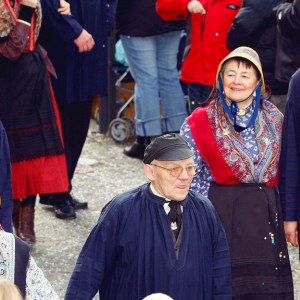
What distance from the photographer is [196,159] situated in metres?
5.05

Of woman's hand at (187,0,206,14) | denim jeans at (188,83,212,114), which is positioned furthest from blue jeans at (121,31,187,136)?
woman's hand at (187,0,206,14)

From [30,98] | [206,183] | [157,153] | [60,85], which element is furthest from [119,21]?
[157,153]

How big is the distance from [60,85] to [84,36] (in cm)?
51

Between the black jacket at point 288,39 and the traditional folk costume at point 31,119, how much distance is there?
167cm

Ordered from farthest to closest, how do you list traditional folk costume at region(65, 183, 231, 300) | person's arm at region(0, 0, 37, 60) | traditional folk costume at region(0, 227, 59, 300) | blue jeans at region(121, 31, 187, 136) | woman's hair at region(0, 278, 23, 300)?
blue jeans at region(121, 31, 187, 136) < person's arm at region(0, 0, 37, 60) < traditional folk costume at region(65, 183, 231, 300) < traditional folk costume at region(0, 227, 59, 300) < woman's hair at region(0, 278, 23, 300)

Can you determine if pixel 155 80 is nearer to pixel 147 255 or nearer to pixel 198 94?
pixel 198 94

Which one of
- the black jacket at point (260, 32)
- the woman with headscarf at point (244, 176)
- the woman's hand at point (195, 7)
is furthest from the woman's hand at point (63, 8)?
the woman with headscarf at point (244, 176)

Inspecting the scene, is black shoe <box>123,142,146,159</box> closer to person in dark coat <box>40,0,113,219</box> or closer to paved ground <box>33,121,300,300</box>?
paved ground <box>33,121,300,300</box>

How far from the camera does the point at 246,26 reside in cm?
683

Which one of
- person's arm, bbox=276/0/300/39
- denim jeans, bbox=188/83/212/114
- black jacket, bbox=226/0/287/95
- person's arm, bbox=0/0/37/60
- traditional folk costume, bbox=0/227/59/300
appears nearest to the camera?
traditional folk costume, bbox=0/227/59/300

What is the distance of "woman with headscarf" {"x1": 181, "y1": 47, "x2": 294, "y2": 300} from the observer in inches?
198

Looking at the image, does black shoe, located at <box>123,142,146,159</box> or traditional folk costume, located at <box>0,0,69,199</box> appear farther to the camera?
black shoe, located at <box>123,142,146,159</box>

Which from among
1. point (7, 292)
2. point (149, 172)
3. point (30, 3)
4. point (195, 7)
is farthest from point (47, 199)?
point (7, 292)

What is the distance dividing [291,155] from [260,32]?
6.77 feet
